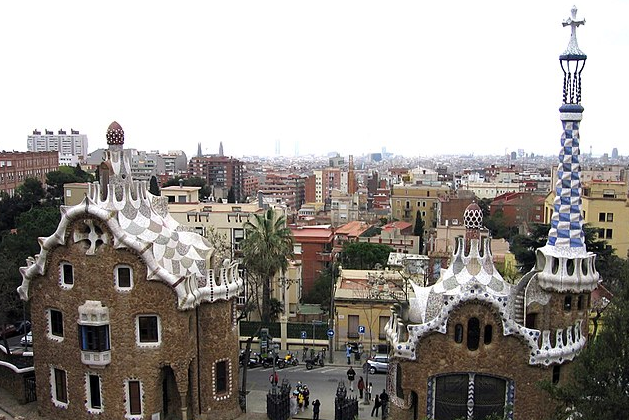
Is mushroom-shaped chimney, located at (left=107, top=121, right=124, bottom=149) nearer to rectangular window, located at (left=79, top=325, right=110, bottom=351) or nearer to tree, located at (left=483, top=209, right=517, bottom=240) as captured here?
rectangular window, located at (left=79, top=325, right=110, bottom=351)

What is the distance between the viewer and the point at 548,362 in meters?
23.5

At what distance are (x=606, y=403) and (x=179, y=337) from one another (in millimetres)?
15633

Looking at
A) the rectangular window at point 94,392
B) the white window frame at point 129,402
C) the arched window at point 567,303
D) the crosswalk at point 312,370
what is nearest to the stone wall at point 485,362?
the arched window at point 567,303

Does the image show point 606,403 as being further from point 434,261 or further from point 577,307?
point 434,261

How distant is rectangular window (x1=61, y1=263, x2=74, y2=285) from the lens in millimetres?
25094

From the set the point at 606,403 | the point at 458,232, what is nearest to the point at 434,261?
the point at 458,232

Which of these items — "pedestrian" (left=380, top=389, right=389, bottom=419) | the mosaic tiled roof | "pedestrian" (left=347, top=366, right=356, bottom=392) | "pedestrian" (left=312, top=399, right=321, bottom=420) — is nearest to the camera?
the mosaic tiled roof

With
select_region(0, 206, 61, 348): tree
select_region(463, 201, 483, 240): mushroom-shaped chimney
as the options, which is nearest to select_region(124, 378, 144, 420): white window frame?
select_region(0, 206, 61, 348): tree

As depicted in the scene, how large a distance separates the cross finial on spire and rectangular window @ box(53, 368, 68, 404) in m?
24.2

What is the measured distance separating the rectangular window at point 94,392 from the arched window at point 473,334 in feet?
48.8

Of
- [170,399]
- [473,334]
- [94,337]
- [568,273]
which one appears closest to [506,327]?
[473,334]

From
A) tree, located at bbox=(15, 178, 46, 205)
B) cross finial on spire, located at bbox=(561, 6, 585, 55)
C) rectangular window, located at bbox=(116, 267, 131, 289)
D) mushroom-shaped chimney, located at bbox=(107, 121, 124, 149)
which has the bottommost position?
rectangular window, located at bbox=(116, 267, 131, 289)

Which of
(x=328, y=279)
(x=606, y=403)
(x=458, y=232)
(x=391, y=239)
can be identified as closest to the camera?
(x=606, y=403)

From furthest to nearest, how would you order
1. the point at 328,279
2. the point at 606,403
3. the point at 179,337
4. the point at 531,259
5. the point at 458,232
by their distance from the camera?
the point at 458,232, the point at 328,279, the point at 531,259, the point at 179,337, the point at 606,403
